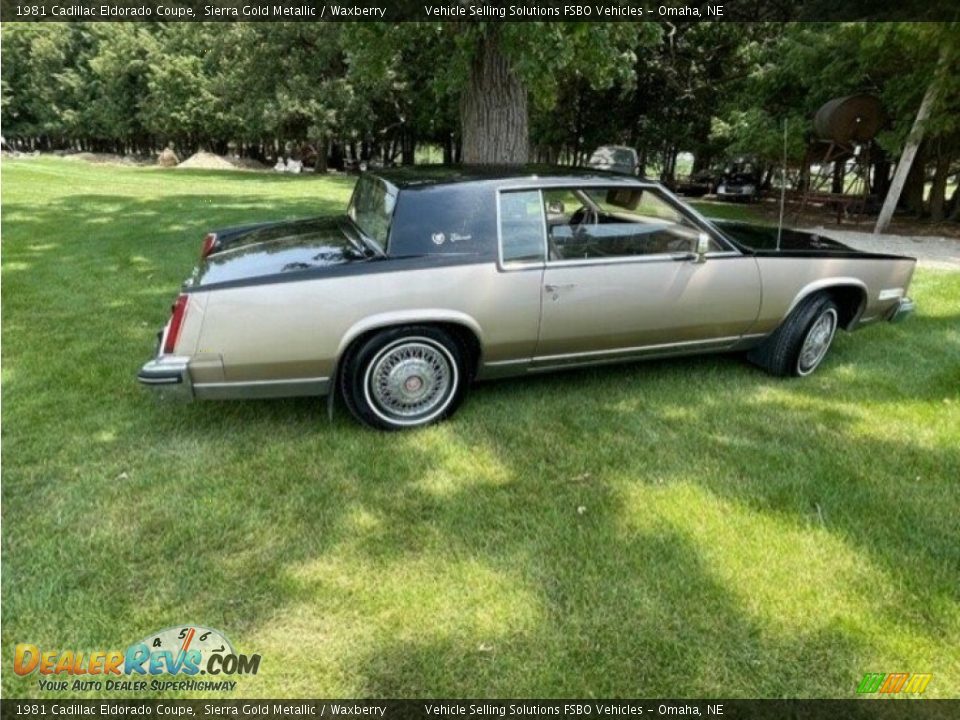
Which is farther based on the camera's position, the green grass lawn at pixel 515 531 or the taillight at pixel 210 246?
the taillight at pixel 210 246

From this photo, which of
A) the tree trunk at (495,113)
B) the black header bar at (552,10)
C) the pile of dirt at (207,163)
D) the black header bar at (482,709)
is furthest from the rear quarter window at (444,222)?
the pile of dirt at (207,163)

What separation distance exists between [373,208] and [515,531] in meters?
2.22

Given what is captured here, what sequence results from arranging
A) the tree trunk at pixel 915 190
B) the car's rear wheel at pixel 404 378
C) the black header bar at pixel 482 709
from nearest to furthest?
the black header bar at pixel 482 709 < the car's rear wheel at pixel 404 378 < the tree trunk at pixel 915 190

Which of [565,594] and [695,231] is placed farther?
[695,231]

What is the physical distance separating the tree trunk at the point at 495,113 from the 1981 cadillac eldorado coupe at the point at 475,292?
3.22 m

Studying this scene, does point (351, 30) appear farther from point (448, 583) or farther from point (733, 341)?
point (448, 583)

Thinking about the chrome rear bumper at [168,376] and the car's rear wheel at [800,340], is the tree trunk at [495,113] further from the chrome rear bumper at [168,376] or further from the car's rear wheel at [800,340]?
the chrome rear bumper at [168,376]

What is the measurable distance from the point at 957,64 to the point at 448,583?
12053 mm

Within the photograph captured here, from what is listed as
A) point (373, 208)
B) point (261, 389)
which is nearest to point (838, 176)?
point (373, 208)

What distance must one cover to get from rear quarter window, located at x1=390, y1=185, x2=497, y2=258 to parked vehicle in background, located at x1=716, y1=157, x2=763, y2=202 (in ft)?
66.4

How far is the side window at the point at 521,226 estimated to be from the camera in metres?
3.64

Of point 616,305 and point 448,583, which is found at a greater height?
point 616,305

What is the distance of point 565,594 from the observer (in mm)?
2447

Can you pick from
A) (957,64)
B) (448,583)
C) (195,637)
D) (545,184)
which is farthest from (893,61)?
(195,637)
